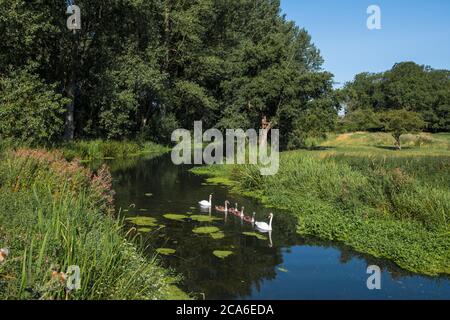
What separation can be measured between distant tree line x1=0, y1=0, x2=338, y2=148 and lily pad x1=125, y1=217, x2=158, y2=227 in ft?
40.8

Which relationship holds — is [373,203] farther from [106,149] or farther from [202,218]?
[106,149]

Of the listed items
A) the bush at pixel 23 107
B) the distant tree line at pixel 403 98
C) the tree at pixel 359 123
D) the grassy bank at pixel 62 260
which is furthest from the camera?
the distant tree line at pixel 403 98

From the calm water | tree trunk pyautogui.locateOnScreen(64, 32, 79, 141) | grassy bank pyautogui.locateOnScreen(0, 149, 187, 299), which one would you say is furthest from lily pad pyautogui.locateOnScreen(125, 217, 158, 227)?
tree trunk pyautogui.locateOnScreen(64, 32, 79, 141)

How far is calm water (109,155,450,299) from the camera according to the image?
10.9m

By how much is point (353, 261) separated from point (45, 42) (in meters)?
35.6

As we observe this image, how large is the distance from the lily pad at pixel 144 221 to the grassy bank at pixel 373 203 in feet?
18.4

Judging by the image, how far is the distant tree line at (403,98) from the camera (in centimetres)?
8088

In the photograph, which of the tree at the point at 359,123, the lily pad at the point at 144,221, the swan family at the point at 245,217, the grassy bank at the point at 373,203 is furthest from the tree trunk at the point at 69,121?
the tree at the point at 359,123

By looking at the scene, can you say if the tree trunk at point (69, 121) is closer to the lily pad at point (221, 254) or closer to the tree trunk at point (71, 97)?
the tree trunk at point (71, 97)

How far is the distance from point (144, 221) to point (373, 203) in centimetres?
909

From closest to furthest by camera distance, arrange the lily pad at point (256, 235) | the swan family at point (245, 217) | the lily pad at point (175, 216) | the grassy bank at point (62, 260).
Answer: the grassy bank at point (62, 260) < the lily pad at point (256, 235) < the swan family at point (245, 217) < the lily pad at point (175, 216)

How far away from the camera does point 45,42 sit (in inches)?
1551

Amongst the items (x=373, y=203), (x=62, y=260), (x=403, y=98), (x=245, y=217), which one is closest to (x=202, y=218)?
(x=245, y=217)
